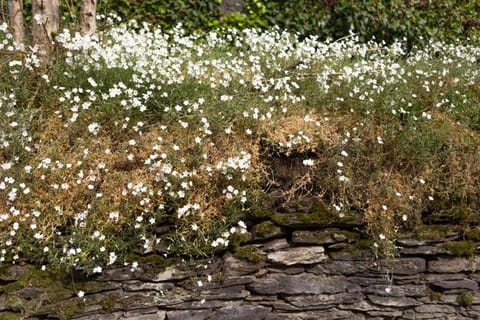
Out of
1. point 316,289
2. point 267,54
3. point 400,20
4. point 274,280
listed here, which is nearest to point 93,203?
point 274,280

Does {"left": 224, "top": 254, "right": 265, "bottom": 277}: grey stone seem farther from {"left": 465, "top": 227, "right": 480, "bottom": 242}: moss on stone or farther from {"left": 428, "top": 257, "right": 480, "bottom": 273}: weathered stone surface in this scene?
{"left": 465, "top": 227, "right": 480, "bottom": 242}: moss on stone

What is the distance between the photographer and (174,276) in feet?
11.2

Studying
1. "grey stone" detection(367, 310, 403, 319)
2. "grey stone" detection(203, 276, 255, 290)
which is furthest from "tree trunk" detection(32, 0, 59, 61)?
"grey stone" detection(367, 310, 403, 319)

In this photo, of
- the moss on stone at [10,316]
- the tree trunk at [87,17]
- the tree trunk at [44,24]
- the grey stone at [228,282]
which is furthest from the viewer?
the tree trunk at [87,17]

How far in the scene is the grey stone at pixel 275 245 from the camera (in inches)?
141

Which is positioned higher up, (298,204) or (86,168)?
(86,168)

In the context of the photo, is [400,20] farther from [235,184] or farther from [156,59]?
[235,184]

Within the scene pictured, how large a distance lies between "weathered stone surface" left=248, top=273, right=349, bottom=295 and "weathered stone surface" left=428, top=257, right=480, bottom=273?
2.35ft

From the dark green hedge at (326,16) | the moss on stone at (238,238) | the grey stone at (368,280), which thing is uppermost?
the dark green hedge at (326,16)

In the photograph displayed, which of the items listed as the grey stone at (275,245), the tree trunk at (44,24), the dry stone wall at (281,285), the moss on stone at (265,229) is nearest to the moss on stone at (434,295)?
the dry stone wall at (281,285)

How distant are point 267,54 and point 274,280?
232cm

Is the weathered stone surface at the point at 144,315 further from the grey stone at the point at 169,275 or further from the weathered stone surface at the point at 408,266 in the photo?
the weathered stone surface at the point at 408,266

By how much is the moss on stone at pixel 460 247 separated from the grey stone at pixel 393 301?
47cm

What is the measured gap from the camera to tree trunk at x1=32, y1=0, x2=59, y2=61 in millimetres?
4090
